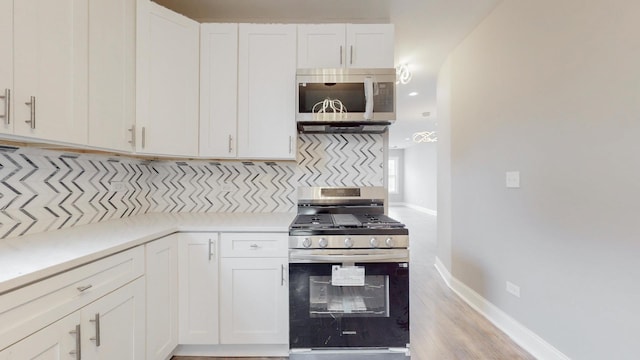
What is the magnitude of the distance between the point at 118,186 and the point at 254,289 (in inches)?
51.6

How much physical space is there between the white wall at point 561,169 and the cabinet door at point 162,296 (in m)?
2.47

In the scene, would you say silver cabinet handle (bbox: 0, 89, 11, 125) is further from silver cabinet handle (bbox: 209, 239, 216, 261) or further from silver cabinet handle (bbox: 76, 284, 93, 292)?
silver cabinet handle (bbox: 209, 239, 216, 261)

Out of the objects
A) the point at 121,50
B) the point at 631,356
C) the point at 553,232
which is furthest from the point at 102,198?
the point at 631,356

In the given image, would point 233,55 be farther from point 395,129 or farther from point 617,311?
point 395,129

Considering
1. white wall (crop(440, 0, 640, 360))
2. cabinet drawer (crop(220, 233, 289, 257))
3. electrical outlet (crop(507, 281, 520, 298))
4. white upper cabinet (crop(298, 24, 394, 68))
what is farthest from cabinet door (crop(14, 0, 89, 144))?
electrical outlet (crop(507, 281, 520, 298))

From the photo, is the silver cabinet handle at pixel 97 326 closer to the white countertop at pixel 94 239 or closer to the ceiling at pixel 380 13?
the white countertop at pixel 94 239

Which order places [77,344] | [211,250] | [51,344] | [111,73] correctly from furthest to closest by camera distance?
1. [211,250]
2. [111,73]
3. [77,344]
4. [51,344]

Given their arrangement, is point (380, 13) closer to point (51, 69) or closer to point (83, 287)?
point (51, 69)

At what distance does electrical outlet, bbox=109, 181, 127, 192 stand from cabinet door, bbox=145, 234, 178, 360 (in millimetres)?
719

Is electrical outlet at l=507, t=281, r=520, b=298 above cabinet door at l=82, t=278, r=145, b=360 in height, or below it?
below

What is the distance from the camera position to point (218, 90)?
2.19 metres

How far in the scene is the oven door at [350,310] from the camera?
1.77 m

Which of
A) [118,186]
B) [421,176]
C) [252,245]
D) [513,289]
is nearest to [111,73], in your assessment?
[118,186]

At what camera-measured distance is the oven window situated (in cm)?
178
